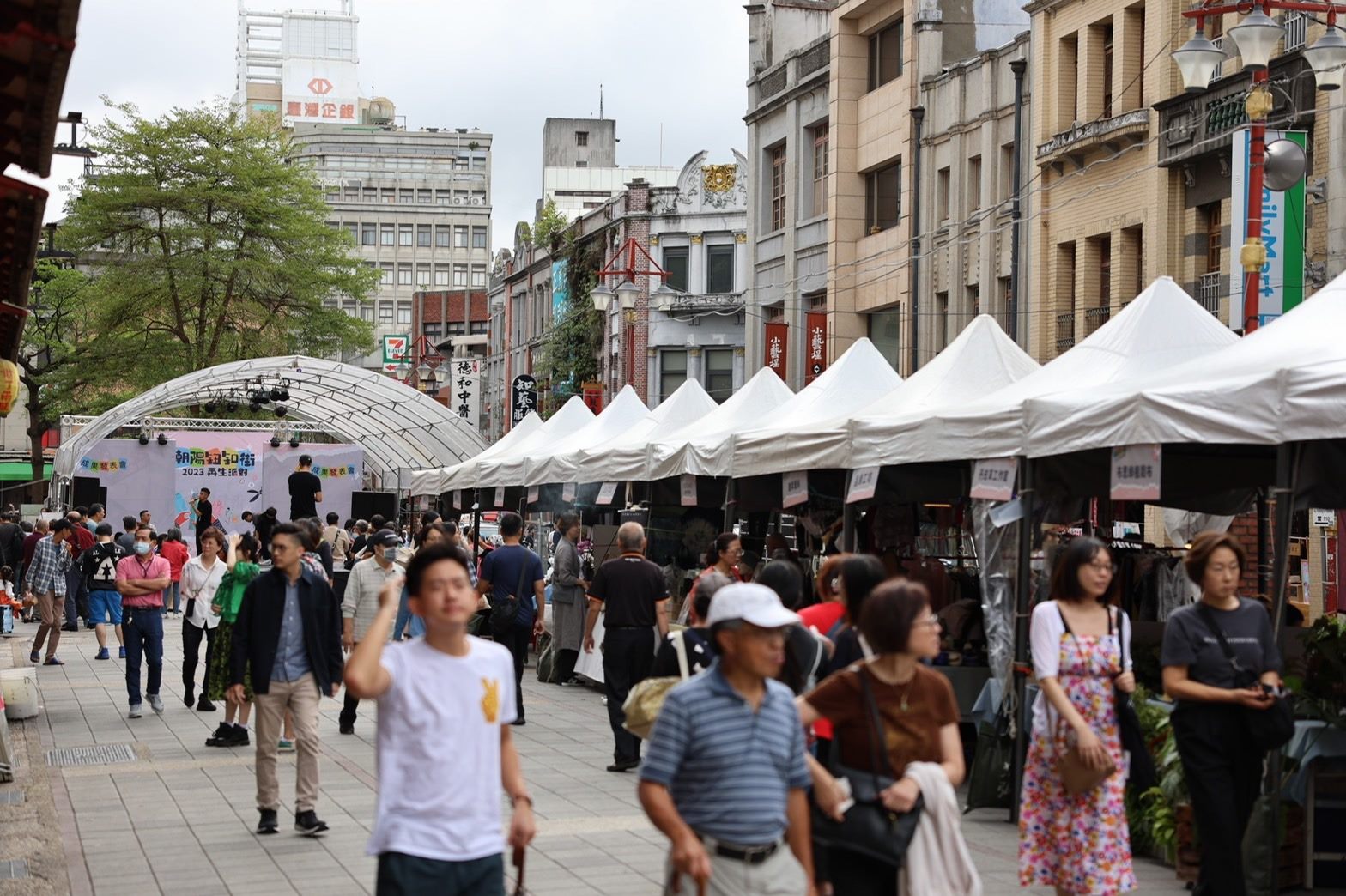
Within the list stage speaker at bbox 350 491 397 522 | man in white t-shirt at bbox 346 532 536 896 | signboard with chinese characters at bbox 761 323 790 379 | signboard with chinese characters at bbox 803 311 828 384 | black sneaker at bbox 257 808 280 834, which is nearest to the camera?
man in white t-shirt at bbox 346 532 536 896

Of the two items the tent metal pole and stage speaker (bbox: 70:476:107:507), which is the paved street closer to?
the tent metal pole

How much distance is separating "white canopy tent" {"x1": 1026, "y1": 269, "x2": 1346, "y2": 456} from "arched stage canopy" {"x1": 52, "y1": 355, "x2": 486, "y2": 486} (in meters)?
28.0

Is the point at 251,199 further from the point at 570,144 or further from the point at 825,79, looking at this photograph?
the point at 570,144

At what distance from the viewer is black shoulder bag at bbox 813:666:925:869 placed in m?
6.12

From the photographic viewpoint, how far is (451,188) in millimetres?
143625

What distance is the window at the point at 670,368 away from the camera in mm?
59375

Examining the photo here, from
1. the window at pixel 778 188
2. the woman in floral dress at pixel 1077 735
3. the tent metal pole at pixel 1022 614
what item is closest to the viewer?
the woman in floral dress at pixel 1077 735

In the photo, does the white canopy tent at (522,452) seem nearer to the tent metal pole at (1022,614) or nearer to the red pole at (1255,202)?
the red pole at (1255,202)

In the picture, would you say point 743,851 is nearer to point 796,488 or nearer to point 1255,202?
point 796,488

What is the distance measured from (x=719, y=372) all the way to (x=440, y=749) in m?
53.2

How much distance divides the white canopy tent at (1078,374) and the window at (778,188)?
32751mm

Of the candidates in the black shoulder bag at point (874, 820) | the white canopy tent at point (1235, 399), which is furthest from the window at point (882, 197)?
the black shoulder bag at point (874, 820)

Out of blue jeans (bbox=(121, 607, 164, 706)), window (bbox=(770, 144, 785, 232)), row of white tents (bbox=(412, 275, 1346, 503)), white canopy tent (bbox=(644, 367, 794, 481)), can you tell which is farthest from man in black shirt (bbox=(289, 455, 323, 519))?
blue jeans (bbox=(121, 607, 164, 706))

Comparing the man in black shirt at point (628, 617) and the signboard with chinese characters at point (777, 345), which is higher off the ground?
the signboard with chinese characters at point (777, 345)
